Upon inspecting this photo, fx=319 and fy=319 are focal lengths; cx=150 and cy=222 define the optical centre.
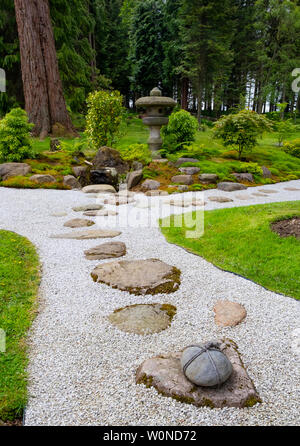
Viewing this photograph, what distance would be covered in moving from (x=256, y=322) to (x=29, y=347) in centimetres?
194

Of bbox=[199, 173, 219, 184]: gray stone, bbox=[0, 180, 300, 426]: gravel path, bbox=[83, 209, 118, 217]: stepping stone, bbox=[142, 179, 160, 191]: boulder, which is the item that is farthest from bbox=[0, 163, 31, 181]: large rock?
bbox=[0, 180, 300, 426]: gravel path

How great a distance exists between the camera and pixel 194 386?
2.09 metres

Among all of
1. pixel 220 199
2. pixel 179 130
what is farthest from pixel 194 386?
pixel 179 130

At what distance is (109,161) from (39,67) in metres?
6.25

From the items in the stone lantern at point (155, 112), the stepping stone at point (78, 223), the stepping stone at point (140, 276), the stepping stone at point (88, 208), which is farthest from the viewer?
the stone lantern at point (155, 112)

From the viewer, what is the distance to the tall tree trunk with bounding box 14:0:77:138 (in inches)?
482

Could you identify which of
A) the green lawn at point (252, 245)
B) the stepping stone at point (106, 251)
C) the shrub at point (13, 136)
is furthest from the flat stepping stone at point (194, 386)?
the shrub at point (13, 136)

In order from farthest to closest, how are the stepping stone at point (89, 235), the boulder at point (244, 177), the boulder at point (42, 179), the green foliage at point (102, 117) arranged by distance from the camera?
1. the green foliage at point (102, 117)
2. the boulder at point (244, 177)
3. the boulder at point (42, 179)
4. the stepping stone at point (89, 235)

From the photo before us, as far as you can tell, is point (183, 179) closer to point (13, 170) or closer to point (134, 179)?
point (134, 179)

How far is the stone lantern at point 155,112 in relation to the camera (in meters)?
10.7

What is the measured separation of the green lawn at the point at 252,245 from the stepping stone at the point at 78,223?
132 centimetres

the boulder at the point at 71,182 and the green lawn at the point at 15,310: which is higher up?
the boulder at the point at 71,182

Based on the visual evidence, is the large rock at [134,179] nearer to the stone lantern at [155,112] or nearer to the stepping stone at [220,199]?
the stone lantern at [155,112]
